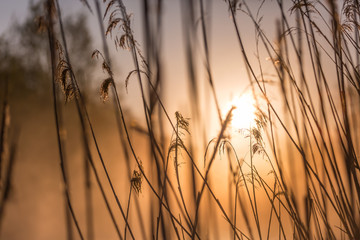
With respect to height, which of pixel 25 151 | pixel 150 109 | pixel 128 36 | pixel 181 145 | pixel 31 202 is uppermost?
pixel 25 151

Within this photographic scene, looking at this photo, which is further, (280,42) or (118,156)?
(118,156)

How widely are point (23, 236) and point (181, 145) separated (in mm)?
11890

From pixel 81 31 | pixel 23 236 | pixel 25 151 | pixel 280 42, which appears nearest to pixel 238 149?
pixel 280 42

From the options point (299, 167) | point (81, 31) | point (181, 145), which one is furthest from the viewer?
point (81, 31)

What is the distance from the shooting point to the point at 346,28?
1.17 metres

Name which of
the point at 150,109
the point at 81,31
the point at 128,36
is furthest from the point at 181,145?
the point at 81,31

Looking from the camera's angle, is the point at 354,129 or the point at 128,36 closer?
the point at 128,36

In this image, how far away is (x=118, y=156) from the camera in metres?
15.3

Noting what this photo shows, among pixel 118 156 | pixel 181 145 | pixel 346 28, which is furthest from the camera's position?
pixel 118 156

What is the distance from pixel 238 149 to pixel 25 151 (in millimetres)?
13340

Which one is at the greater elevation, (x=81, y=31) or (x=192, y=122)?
(x=81, y=31)

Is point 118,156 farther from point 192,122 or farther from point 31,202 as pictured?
point 192,122

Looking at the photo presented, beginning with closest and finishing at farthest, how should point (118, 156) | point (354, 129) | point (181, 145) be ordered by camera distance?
1. point (181, 145)
2. point (354, 129)
3. point (118, 156)

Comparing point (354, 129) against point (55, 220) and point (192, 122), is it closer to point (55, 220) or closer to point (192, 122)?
point (192, 122)
